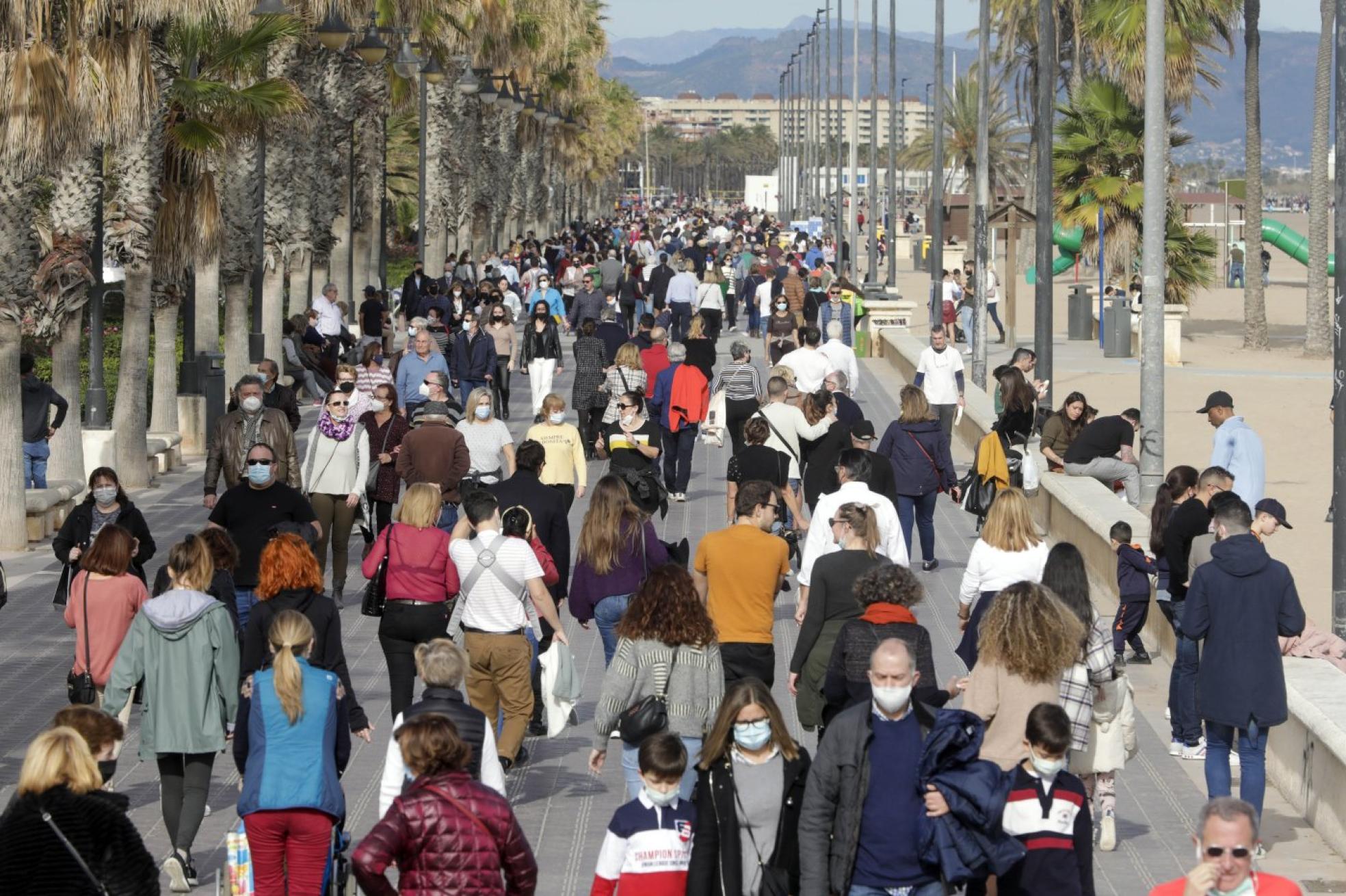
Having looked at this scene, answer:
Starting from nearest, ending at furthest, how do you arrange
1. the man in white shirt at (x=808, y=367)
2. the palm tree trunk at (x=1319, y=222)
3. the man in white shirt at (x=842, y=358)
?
the man in white shirt at (x=808, y=367) → the man in white shirt at (x=842, y=358) → the palm tree trunk at (x=1319, y=222)

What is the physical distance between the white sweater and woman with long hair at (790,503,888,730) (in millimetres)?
718

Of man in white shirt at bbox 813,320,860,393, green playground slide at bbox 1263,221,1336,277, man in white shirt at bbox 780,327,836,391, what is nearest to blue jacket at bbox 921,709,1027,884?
man in white shirt at bbox 780,327,836,391

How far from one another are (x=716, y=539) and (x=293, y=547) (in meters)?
1.95

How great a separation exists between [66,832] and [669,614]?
293cm

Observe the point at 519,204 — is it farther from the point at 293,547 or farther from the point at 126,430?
the point at 293,547

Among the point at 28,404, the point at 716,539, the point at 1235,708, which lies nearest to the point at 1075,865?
the point at 1235,708

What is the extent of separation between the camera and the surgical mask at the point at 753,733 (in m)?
7.05

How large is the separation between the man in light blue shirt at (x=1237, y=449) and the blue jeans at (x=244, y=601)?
613cm

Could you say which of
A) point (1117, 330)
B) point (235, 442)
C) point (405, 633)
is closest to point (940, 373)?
point (235, 442)

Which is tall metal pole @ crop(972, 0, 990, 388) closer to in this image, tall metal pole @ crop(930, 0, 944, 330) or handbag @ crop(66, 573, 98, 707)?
tall metal pole @ crop(930, 0, 944, 330)

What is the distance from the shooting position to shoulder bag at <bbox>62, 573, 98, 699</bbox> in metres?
9.73

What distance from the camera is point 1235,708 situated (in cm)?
952

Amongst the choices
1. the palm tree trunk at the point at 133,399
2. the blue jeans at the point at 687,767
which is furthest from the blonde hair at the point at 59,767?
the palm tree trunk at the point at 133,399

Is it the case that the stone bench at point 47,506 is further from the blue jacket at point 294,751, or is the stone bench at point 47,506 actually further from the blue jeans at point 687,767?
the blue jacket at point 294,751
